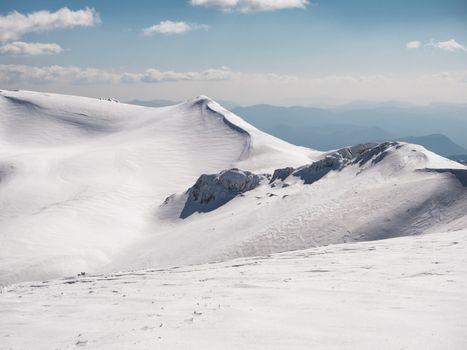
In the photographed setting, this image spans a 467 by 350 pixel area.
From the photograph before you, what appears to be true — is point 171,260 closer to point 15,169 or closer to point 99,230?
point 99,230

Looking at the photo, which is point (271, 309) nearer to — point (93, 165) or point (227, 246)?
point (227, 246)

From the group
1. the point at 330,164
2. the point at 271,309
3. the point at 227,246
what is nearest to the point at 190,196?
the point at 330,164

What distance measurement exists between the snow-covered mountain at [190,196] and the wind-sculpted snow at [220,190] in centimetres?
13

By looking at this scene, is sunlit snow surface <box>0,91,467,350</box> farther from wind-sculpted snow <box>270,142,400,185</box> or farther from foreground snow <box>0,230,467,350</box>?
wind-sculpted snow <box>270,142,400,185</box>

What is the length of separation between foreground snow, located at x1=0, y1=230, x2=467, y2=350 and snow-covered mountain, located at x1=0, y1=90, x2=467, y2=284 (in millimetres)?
12350

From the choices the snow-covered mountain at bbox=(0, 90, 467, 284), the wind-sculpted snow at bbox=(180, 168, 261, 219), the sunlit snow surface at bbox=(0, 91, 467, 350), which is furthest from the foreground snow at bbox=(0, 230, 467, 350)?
the wind-sculpted snow at bbox=(180, 168, 261, 219)

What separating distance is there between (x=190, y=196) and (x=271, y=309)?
4257cm

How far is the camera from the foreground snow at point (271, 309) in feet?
25.9

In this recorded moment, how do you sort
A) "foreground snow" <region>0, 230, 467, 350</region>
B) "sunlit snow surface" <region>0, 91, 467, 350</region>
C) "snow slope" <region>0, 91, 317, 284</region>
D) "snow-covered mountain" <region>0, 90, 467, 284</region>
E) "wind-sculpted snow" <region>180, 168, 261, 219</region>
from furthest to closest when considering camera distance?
Result: "wind-sculpted snow" <region>180, 168, 261, 219</region> → "snow slope" <region>0, 91, 317, 284</region> → "snow-covered mountain" <region>0, 90, 467, 284</region> → "sunlit snow surface" <region>0, 91, 467, 350</region> → "foreground snow" <region>0, 230, 467, 350</region>

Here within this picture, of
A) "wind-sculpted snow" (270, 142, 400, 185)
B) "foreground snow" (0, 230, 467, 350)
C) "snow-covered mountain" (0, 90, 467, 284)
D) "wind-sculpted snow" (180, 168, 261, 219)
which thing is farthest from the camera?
"wind-sculpted snow" (180, 168, 261, 219)

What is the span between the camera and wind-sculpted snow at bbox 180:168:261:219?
48.6 m

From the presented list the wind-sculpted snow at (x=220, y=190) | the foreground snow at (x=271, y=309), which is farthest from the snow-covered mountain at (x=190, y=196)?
the foreground snow at (x=271, y=309)

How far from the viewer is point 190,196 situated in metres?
51.9

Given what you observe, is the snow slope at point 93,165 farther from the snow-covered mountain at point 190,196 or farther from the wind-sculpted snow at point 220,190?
the wind-sculpted snow at point 220,190
